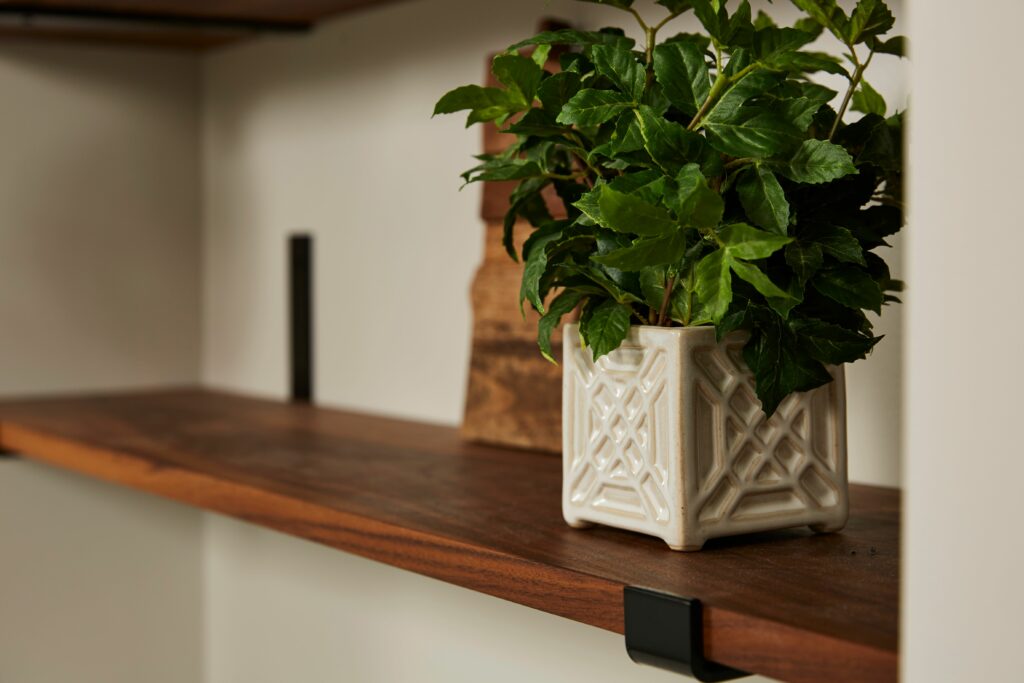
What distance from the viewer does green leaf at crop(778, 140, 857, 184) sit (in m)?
0.71

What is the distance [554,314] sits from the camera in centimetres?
83

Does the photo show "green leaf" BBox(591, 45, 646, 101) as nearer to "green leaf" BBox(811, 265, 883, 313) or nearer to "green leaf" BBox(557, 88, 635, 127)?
"green leaf" BBox(557, 88, 635, 127)

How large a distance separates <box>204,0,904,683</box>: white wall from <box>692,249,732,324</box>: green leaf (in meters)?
0.48

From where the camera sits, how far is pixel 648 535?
82cm

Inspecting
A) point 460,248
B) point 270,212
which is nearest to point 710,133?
point 460,248

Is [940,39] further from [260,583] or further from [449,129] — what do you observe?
[260,583]

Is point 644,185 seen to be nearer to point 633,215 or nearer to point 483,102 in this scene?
point 633,215

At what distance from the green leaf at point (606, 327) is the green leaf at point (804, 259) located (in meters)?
0.11

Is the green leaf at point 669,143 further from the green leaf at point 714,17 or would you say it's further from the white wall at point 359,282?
the white wall at point 359,282

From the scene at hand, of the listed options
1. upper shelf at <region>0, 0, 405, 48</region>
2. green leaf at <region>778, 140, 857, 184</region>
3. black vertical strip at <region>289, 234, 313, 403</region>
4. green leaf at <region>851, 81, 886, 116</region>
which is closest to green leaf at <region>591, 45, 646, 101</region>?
green leaf at <region>778, 140, 857, 184</region>

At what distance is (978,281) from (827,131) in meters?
0.31

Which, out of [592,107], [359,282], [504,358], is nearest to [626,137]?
[592,107]

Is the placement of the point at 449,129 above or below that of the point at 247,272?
above

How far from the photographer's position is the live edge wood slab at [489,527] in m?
0.63
